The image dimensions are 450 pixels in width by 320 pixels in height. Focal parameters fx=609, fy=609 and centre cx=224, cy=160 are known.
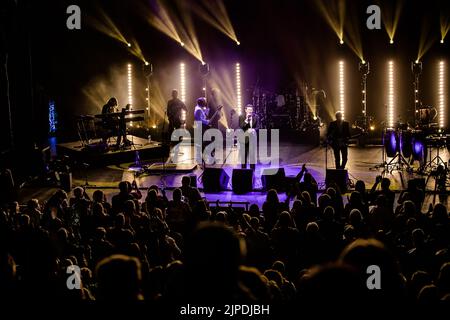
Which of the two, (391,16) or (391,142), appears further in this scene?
(391,16)

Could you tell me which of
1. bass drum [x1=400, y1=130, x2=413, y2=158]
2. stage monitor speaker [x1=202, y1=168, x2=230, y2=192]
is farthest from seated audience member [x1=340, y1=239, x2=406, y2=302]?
bass drum [x1=400, y1=130, x2=413, y2=158]

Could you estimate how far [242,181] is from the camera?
13148 millimetres

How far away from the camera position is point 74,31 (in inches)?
821

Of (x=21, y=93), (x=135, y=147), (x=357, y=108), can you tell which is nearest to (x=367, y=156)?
(x=357, y=108)

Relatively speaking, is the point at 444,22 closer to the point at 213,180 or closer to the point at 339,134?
the point at 339,134

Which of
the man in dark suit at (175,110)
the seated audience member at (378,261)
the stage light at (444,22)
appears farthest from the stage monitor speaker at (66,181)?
the stage light at (444,22)

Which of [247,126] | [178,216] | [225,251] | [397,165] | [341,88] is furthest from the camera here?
[341,88]

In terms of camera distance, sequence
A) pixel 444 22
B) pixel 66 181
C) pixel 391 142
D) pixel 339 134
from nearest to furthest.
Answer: pixel 66 181 → pixel 339 134 → pixel 391 142 → pixel 444 22

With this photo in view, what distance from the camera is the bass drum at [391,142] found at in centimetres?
1536

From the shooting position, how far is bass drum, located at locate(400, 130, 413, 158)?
594 inches

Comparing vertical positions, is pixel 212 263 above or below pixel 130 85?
below

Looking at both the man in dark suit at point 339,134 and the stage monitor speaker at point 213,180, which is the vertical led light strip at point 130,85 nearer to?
the stage monitor speaker at point 213,180

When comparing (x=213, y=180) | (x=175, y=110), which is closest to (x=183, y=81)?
(x=175, y=110)

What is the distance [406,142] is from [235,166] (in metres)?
4.41
